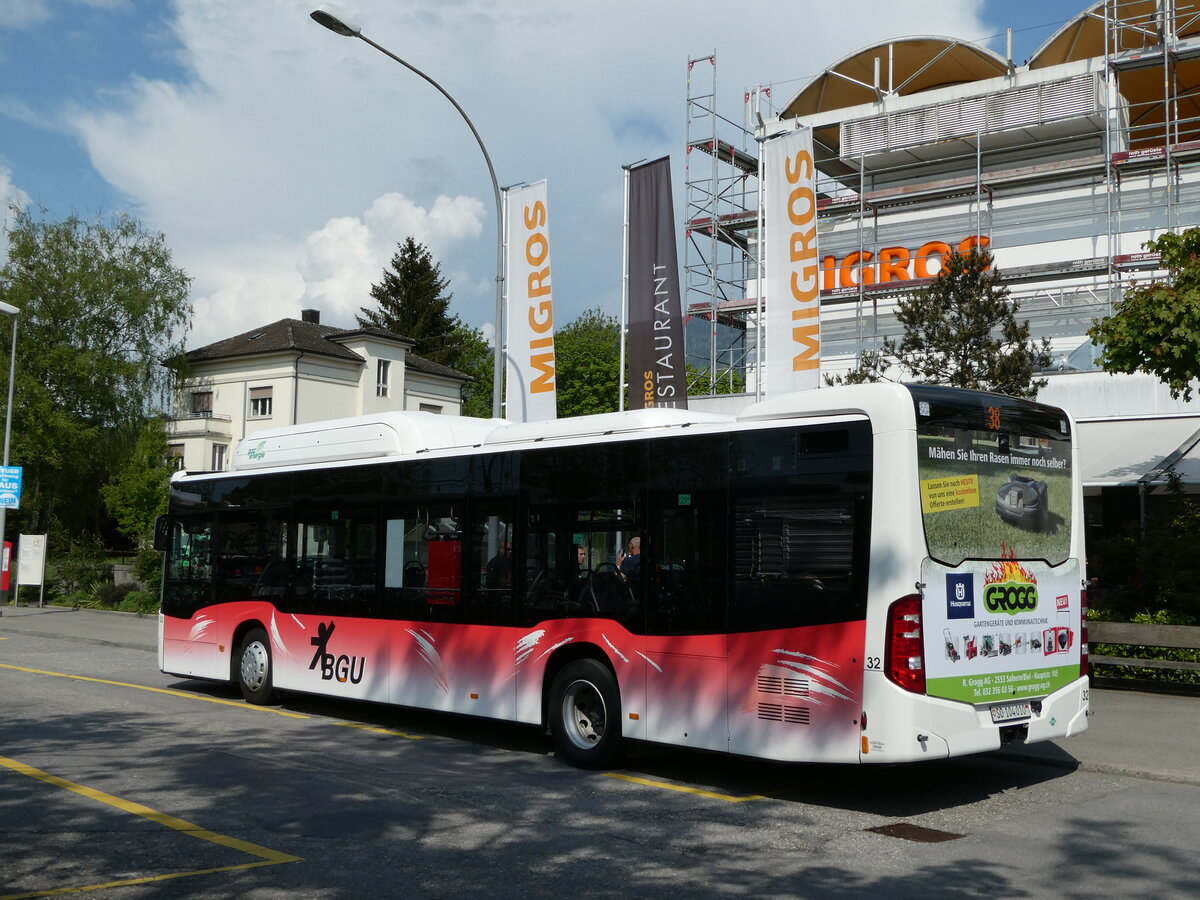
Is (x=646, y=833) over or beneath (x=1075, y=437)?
beneath

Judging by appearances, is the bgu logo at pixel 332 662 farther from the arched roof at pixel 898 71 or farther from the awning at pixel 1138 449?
the arched roof at pixel 898 71

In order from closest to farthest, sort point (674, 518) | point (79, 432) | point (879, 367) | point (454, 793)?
1. point (454, 793)
2. point (674, 518)
3. point (879, 367)
4. point (79, 432)

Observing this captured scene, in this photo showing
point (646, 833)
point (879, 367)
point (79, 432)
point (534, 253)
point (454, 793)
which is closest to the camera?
point (646, 833)

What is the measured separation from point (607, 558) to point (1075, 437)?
391 cm

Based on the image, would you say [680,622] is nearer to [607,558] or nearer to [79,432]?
[607,558]

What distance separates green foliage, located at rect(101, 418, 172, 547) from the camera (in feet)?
124

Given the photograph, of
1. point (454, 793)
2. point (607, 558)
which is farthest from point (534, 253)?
point (454, 793)

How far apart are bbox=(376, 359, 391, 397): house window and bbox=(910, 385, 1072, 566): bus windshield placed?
57134mm

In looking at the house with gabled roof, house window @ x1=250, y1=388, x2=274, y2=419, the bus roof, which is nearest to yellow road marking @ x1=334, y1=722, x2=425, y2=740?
the bus roof

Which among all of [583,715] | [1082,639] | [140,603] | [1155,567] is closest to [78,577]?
[140,603]

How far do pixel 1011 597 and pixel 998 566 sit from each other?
28 cm

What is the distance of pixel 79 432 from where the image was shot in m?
45.6

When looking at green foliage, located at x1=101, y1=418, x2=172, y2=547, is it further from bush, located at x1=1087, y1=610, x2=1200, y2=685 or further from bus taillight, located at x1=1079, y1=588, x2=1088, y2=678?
bus taillight, located at x1=1079, y1=588, x2=1088, y2=678

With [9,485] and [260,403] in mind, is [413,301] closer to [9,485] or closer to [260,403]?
[260,403]
